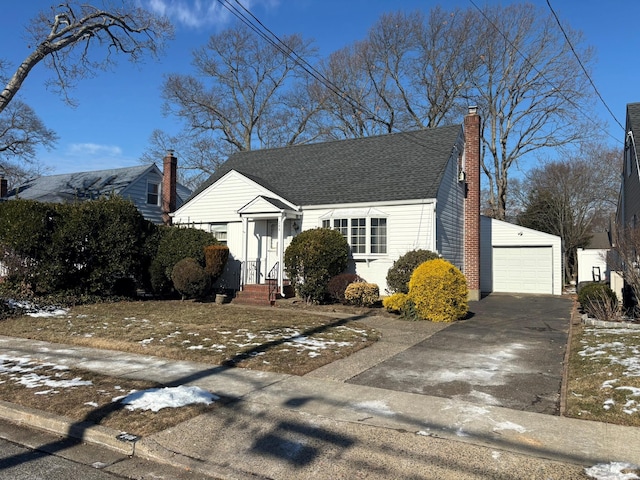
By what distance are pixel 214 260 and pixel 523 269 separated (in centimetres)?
1352

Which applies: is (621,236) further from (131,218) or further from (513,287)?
(131,218)

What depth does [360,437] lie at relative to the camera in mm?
4625

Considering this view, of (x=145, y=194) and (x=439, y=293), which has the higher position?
(x=145, y=194)

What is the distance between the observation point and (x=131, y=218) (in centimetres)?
1638

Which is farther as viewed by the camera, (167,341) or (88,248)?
(88,248)

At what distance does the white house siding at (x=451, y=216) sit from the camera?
16.2 m

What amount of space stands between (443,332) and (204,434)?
22.7 ft

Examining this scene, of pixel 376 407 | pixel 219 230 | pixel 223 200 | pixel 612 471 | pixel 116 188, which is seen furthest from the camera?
pixel 116 188

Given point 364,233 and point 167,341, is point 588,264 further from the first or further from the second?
point 167,341

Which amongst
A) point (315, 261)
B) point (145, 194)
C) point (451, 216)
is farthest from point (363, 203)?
point (145, 194)

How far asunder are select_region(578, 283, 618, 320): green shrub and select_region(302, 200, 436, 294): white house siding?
14.4 feet

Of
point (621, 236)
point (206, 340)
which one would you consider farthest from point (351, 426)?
point (621, 236)

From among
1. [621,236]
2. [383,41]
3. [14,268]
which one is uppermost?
[383,41]

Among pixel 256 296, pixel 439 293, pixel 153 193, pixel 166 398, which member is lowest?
pixel 166 398
